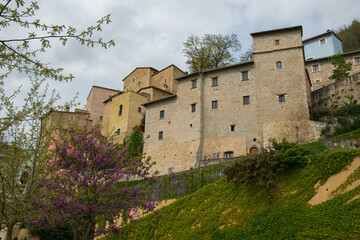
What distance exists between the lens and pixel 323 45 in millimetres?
52688

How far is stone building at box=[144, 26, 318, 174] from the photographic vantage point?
29328 mm

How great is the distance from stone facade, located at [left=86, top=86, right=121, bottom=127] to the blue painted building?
111ft

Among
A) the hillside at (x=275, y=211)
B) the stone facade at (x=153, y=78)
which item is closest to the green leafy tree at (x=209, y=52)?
the stone facade at (x=153, y=78)

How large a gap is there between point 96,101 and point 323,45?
126ft

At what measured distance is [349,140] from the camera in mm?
23375

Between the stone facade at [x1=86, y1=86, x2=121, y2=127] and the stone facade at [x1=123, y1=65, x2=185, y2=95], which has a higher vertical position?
the stone facade at [x1=123, y1=65, x2=185, y2=95]

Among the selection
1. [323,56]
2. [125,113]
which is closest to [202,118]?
[125,113]

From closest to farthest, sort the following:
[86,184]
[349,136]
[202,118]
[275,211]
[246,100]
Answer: [275,211]
[86,184]
[349,136]
[246,100]
[202,118]

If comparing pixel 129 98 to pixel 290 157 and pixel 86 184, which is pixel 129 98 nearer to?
pixel 86 184

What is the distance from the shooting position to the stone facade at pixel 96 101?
169 feet

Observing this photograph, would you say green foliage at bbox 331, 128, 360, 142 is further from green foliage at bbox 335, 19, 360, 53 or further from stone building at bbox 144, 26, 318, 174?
green foliage at bbox 335, 19, 360, 53

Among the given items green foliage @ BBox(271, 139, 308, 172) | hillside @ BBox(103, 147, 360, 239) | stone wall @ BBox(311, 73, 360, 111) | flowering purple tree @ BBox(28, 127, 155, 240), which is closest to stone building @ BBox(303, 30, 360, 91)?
stone wall @ BBox(311, 73, 360, 111)

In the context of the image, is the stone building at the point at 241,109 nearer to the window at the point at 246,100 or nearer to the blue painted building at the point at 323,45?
the window at the point at 246,100

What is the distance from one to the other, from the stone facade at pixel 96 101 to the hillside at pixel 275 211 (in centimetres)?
3695
